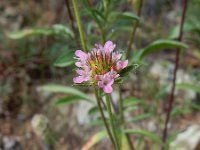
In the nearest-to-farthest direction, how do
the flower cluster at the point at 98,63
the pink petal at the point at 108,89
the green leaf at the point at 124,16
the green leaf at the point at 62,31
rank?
the pink petal at the point at 108,89 → the flower cluster at the point at 98,63 → the green leaf at the point at 124,16 → the green leaf at the point at 62,31

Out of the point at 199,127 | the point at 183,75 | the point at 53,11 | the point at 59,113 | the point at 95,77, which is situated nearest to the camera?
the point at 95,77

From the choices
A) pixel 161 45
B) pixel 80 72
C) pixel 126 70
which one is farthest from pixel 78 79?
pixel 161 45

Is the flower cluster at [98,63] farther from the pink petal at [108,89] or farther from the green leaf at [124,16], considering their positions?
the green leaf at [124,16]

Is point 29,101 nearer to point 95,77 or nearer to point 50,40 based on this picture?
point 50,40

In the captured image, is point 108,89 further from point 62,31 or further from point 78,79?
point 62,31

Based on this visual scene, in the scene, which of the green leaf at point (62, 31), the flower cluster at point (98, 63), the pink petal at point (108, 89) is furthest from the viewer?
the green leaf at point (62, 31)

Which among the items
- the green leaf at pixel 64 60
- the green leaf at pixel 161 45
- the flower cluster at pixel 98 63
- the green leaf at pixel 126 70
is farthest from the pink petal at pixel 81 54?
the green leaf at pixel 161 45

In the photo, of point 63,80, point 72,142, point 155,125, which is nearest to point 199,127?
point 155,125

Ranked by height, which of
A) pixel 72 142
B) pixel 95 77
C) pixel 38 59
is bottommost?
pixel 72 142

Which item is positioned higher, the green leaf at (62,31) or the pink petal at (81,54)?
the green leaf at (62,31)

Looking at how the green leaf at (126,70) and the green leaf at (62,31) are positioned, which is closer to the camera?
the green leaf at (126,70)

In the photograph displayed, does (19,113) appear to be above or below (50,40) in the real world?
below
